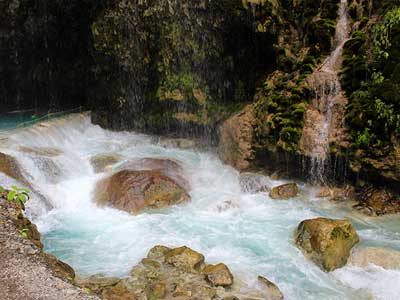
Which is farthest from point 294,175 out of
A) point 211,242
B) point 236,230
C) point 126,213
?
point 126,213

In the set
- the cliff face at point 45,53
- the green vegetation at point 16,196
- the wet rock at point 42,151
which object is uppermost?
the cliff face at point 45,53

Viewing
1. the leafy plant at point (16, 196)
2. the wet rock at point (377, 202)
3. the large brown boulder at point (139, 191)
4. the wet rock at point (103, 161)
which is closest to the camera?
the leafy plant at point (16, 196)

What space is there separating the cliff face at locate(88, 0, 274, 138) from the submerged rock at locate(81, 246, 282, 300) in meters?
8.00

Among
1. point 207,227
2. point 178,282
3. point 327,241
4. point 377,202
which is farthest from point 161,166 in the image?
point 377,202

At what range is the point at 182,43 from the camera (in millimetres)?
15938

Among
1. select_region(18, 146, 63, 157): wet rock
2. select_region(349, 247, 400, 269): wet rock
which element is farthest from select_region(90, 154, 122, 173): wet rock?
select_region(349, 247, 400, 269): wet rock

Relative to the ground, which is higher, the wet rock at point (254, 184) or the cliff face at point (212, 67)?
the cliff face at point (212, 67)

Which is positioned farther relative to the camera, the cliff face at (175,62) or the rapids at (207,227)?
the cliff face at (175,62)

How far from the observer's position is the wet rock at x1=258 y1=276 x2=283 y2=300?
751cm

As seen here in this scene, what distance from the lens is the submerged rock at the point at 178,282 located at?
733 cm

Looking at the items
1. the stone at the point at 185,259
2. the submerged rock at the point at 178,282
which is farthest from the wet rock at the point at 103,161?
the stone at the point at 185,259

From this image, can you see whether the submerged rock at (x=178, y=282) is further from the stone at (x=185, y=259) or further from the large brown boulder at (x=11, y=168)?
the large brown boulder at (x=11, y=168)

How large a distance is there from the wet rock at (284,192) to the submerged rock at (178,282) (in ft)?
12.6

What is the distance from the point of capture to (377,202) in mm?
10617
